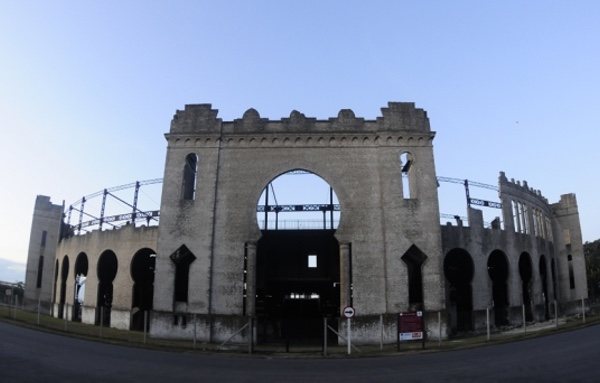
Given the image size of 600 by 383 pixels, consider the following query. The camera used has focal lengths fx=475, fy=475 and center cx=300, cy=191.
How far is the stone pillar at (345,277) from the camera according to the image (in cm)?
2775

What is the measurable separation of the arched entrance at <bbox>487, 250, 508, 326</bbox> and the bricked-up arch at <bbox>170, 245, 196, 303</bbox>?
2243 cm

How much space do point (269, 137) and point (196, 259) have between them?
351 inches

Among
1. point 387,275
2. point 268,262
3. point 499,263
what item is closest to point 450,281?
point 499,263

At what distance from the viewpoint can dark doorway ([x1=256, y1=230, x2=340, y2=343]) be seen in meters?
43.0

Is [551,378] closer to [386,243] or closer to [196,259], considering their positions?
[386,243]

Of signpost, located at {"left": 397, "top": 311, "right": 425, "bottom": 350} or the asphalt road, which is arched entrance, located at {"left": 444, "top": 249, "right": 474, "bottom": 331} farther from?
the asphalt road

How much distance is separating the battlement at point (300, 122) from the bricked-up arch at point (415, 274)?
7.86m

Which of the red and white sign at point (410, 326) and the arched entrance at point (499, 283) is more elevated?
the arched entrance at point (499, 283)

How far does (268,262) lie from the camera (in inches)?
1738

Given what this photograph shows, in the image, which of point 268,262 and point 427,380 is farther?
point 268,262

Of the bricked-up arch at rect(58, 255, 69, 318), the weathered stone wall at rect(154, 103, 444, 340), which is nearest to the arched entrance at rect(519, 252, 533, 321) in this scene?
the weathered stone wall at rect(154, 103, 444, 340)

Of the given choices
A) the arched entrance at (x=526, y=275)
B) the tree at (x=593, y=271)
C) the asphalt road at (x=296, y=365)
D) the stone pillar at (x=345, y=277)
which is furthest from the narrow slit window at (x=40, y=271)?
the tree at (x=593, y=271)

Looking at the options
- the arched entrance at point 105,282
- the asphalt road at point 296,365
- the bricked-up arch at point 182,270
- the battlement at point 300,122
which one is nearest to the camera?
the asphalt road at point 296,365

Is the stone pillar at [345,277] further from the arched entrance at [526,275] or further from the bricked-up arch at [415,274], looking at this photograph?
the arched entrance at [526,275]
